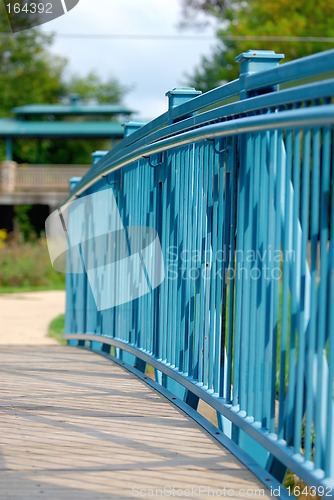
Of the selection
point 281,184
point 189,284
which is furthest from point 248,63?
point 189,284

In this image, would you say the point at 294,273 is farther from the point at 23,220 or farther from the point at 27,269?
the point at 23,220

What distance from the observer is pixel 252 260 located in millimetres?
3477

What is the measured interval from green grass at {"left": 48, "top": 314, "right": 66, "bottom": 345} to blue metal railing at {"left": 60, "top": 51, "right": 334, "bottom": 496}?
7.84 metres

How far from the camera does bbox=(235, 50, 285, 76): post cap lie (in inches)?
146

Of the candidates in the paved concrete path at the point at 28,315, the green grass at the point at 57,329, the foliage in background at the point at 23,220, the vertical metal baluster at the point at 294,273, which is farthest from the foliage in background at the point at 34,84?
the vertical metal baluster at the point at 294,273

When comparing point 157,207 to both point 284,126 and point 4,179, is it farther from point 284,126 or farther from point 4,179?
point 4,179

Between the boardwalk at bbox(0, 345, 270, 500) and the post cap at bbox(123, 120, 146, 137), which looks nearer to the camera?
the boardwalk at bbox(0, 345, 270, 500)

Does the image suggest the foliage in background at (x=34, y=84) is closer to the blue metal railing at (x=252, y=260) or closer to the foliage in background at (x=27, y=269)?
the foliage in background at (x=27, y=269)

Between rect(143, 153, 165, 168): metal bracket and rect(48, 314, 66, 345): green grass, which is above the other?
rect(143, 153, 165, 168): metal bracket

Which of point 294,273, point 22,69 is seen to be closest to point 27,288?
point 294,273

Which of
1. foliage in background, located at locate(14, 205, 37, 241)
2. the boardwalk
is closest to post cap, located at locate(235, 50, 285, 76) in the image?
the boardwalk

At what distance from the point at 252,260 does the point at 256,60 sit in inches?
32.3

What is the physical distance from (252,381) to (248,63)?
1237 millimetres

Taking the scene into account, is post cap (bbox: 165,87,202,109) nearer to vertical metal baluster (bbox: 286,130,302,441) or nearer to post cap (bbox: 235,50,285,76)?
post cap (bbox: 235,50,285,76)
